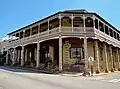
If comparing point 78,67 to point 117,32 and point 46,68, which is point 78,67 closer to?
Result: point 46,68

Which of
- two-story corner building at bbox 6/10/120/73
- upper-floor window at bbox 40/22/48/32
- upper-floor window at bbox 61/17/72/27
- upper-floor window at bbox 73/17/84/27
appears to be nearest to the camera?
two-story corner building at bbox 6/10/120/73

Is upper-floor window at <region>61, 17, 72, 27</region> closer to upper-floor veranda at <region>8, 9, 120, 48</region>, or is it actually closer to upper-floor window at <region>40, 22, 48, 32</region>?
upper-floor veranda at <region>8, 9, 120, 48</region>

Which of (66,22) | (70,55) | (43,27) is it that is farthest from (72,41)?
(43,27)

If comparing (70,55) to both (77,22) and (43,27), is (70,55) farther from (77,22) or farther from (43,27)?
(43,27)

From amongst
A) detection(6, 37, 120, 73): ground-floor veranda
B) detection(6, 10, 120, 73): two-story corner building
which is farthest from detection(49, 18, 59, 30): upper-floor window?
detection(6, 37, 120, 73): ground-floor veranda

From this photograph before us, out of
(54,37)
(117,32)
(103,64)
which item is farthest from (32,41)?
(117,32)

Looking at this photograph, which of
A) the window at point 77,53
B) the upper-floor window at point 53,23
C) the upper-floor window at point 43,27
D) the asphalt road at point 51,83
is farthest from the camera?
the upper-floor window at point 43,27

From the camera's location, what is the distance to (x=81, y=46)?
1051 inches

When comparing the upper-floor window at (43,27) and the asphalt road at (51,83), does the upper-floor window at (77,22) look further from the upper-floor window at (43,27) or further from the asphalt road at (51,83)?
the asphalt road at (51,83)

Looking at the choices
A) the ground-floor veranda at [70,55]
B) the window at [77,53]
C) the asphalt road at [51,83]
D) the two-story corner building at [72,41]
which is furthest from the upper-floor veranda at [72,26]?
the asphalt road at [51,83]

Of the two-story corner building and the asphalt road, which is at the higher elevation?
the two-story corner building

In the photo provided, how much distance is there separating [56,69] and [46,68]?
2.60m

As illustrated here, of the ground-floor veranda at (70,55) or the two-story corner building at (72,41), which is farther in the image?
the ground-floor veranda at (70,55)

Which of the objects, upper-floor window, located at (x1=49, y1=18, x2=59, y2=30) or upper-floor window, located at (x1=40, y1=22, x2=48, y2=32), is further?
upper-floor window, located at (x1=40, y1=22, x2=48, y2=32)
